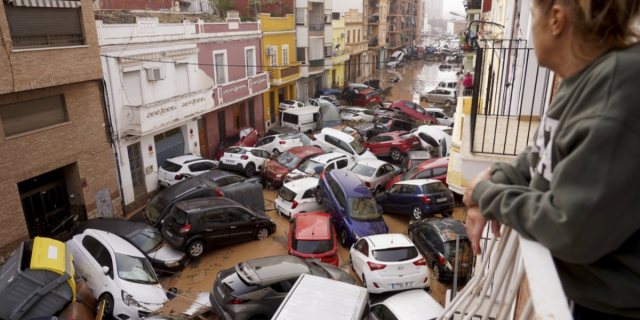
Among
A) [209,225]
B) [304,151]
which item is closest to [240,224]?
[209,225]

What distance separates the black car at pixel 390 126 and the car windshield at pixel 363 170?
7444 mm

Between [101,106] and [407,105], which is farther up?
[101,106]

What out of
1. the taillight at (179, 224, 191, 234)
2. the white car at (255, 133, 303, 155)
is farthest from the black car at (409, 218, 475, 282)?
the white car at (255, 133, 303, 155)

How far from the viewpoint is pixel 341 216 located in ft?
42.9

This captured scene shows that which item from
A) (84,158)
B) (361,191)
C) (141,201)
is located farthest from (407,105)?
(84,158)

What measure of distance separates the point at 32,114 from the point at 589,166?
14.5m

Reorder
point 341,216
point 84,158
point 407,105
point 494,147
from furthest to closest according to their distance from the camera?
1. point 407,105
2. point 84,158
3. point 341,216
4. point 494,147

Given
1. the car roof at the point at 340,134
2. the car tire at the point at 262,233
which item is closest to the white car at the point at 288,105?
the car roof at the point at 340,134

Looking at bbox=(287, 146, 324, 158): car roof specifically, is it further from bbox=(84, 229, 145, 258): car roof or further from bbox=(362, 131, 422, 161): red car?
bbox=(84, 229, 145, 258): car roof

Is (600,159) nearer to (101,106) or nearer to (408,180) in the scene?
(408,180)

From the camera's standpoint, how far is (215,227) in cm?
1231

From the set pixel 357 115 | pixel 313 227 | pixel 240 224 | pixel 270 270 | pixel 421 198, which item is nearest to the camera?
pixel 270 270

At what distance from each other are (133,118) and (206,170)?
3443 millimetres

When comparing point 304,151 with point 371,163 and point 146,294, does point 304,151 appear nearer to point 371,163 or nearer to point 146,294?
point 371,163
